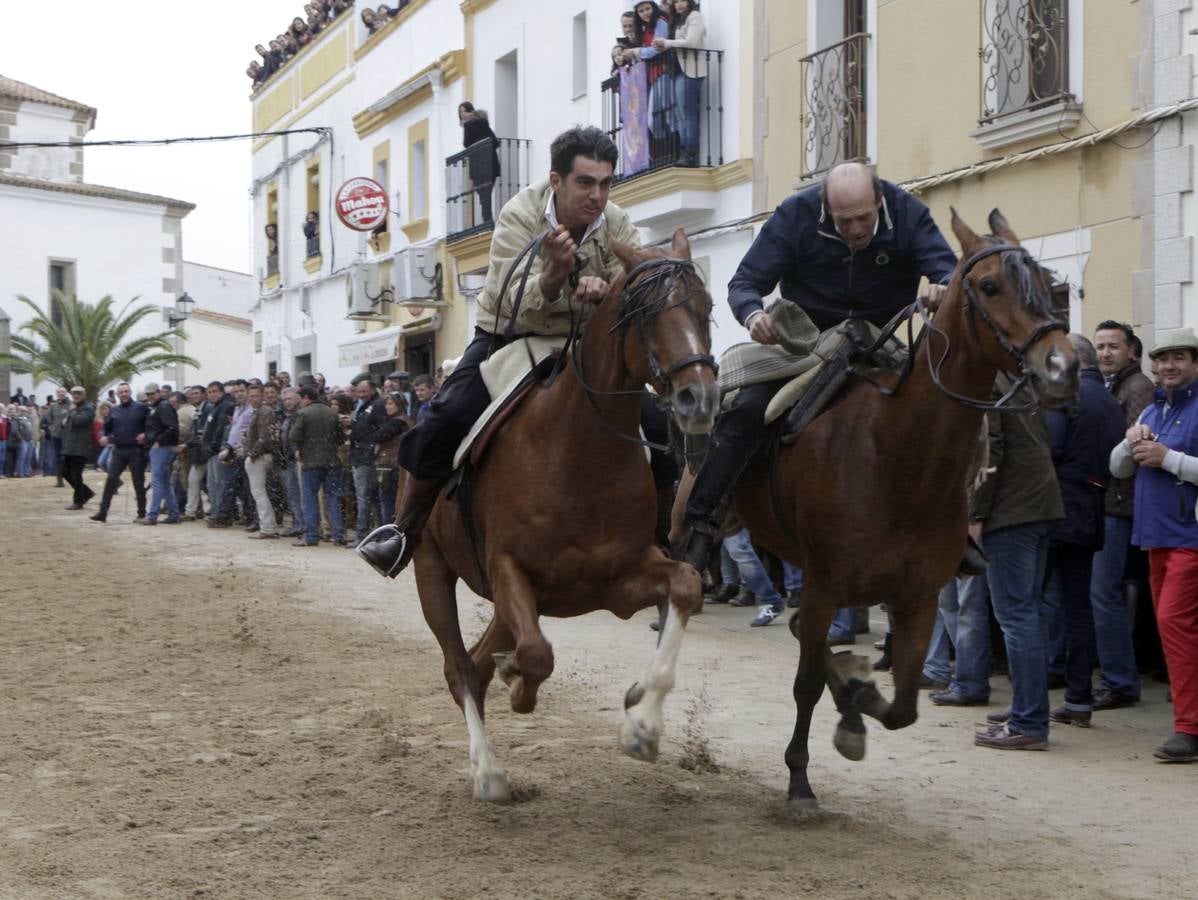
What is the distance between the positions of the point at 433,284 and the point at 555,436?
20.7 metres

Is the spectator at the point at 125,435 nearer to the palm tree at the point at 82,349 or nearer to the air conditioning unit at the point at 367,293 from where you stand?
the air conditioning unit at the point at 367,293

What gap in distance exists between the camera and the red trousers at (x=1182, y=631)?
7.55 metres

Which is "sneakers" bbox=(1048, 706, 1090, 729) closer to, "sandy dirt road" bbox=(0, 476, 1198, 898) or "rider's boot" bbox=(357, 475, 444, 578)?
"sandy dirt road" bbox=(0, 476, 1198, 898)

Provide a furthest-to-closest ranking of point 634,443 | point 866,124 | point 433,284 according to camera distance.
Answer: point 433,284
point 866,124
point 634,443

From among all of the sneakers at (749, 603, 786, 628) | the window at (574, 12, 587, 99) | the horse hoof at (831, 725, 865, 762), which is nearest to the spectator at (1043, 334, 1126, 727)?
the horse hoof at (831, 725, 865, 762)

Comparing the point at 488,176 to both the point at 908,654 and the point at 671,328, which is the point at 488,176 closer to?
the point at 908,654

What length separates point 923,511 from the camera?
609 cm

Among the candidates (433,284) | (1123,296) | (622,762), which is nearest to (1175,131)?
(1123,296)

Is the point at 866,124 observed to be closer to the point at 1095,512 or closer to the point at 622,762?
the point at 1095,512

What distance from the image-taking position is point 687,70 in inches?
720

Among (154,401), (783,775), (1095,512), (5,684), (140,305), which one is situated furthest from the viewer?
(140,305)

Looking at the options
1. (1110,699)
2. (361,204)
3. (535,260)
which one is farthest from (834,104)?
(361,204)

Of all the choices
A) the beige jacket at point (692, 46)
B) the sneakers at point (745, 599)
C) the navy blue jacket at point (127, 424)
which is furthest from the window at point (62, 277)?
the sneakers at point (745, 599)

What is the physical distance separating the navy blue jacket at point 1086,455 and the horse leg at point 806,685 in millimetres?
2724
